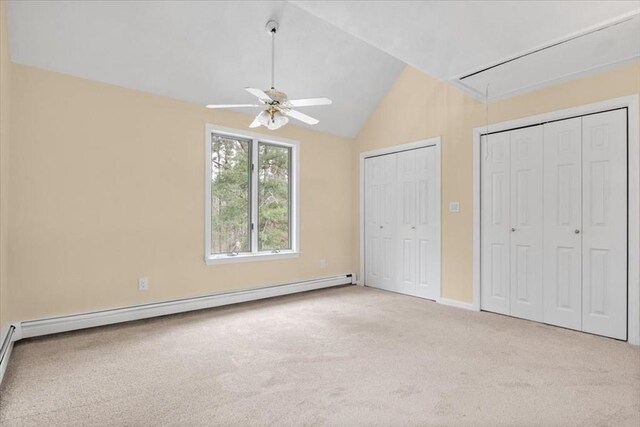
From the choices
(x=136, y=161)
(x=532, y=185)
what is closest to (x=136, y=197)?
(x=136, y=161)

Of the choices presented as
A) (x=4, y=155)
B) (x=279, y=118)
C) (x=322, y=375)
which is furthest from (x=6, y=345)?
(x=279, y=118)

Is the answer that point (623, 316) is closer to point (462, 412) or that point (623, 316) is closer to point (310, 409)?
point (462, 412)

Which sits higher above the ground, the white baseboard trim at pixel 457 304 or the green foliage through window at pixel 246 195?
the green foliage through window at pixel 246 195

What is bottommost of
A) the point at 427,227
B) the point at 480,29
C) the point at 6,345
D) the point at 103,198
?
the point at 6,345

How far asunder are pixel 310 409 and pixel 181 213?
276 centimetres

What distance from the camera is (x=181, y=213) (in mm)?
3988

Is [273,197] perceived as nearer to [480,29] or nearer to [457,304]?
[457,304]

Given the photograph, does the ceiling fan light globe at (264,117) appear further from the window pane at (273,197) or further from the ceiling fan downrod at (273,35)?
the window pane at (273,197)

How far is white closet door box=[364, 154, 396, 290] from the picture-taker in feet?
16.9

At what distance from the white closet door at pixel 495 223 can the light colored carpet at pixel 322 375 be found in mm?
431

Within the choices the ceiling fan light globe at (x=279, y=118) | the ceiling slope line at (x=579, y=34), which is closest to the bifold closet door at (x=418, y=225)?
the ceiling slope line at (x=579, y=34)

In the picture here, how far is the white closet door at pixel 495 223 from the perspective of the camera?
3891 millimetres

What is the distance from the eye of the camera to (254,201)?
15.3 feet

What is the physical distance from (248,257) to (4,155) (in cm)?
259
